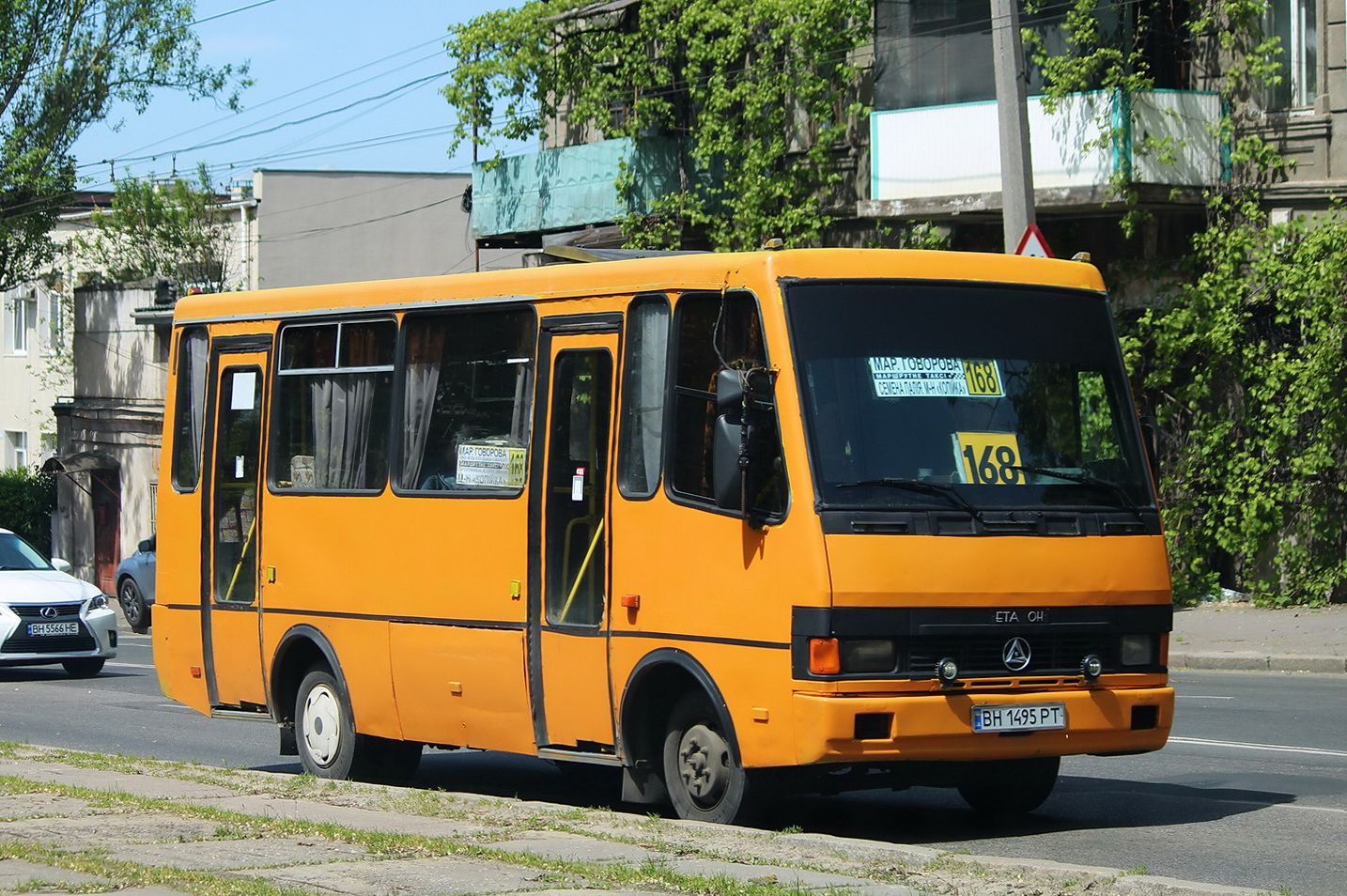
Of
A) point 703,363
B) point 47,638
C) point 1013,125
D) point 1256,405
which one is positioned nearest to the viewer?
point 703,363

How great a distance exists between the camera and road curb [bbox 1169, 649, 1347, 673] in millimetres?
18969

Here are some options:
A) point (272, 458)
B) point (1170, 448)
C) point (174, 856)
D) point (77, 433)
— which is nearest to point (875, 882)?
point (174, 856)

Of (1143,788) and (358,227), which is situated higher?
(358,227)

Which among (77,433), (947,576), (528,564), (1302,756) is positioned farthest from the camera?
(77,433)

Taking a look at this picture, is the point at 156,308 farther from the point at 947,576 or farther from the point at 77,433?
the point at 947,576

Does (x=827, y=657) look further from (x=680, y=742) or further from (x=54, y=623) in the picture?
(x=54, y=623)

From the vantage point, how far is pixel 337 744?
12094 millimetres

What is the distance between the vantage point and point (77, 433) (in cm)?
4731

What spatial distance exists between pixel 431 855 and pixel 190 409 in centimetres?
645

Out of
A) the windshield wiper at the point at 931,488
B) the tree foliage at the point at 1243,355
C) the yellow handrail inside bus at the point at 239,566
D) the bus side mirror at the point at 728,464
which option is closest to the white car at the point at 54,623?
the yellow handrail inside bus at the point at 239,566

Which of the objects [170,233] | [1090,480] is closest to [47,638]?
[1090,480]

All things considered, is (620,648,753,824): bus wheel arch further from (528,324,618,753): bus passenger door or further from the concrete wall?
the concrete wall

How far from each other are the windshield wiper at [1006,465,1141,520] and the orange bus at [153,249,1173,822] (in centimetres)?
2

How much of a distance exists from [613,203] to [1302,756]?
2055 cm
